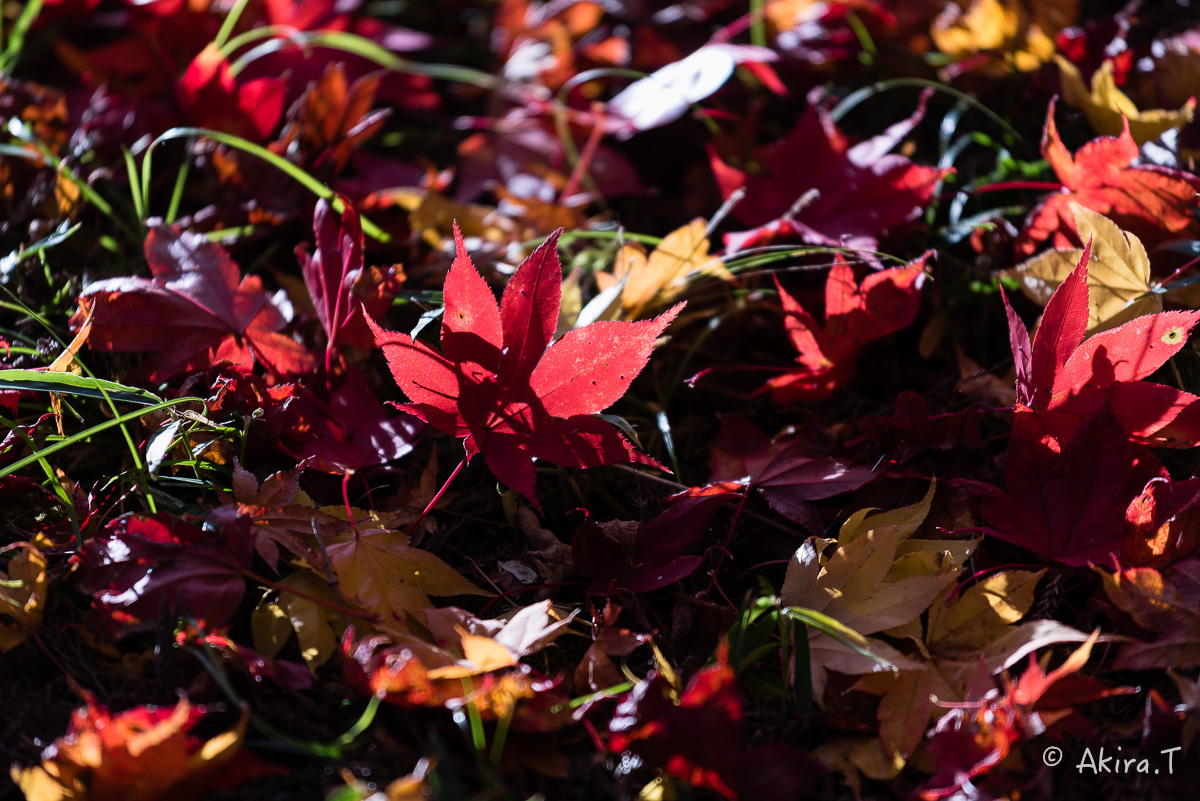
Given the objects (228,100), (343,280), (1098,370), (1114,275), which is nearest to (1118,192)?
(1114,275)

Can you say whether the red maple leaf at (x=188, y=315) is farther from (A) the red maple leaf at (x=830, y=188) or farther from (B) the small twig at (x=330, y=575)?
(A) the red maple leaf at (x=830, y=188)

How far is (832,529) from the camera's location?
763 millimetres

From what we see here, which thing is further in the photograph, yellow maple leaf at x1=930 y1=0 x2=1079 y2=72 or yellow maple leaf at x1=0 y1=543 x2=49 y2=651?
yellow maple leaf at x1=930 y1=0 x2=1079 y2=72

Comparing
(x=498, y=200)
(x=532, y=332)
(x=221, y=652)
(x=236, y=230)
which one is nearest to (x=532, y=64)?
(x=498, y=200)

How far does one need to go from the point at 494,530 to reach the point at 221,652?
0.88 feet

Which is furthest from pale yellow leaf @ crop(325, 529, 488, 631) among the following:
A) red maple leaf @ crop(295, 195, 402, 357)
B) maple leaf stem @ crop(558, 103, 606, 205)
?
maple leaf stem @ crop(558, 103, 606, 205)

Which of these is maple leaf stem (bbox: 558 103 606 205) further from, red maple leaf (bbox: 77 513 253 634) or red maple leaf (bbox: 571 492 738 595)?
red maple leaf (bbox: 77 513 253 634)

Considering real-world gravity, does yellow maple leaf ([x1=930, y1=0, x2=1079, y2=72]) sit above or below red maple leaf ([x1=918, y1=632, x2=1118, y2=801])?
above

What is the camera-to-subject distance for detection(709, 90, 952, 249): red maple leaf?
0.90m

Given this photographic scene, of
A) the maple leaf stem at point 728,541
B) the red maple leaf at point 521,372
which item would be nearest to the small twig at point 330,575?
the red maple leaf at point 521,372

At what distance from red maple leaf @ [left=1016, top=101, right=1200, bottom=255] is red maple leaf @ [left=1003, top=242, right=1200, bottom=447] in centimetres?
19

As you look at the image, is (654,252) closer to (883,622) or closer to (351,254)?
(351,254)

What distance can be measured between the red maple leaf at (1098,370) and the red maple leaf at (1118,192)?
188mm

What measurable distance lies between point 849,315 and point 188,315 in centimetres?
63
